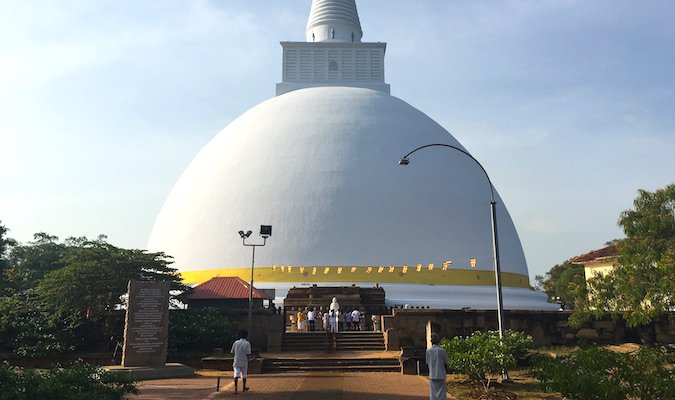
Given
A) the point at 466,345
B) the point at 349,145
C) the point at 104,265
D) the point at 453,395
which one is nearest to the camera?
the point at 453,395

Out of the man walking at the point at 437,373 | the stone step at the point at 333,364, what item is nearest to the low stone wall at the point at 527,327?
the stone step at the point at 333,364

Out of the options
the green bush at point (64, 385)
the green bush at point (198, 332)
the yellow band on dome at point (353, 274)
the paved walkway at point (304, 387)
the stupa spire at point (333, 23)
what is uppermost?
the stupa spire at point (333, 23)

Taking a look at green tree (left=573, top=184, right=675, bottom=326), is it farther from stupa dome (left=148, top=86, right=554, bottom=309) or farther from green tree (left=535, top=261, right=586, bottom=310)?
stupa dome (left=148, top=86, right=554, bottom=309)

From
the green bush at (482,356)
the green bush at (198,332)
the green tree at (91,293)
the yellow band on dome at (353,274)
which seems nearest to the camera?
the green bush at (482,356)

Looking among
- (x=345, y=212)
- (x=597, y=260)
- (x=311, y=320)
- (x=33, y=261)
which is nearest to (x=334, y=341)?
(x=311, y=320)

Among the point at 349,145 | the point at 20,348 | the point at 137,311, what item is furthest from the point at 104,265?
the point at 349,145

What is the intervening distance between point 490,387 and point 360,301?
12878 mm

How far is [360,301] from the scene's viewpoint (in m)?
24.8

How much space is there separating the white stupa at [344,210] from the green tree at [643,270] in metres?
10.1

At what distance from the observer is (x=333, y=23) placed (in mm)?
42312

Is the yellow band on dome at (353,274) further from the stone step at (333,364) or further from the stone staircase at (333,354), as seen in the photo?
the stone step at (333,364)

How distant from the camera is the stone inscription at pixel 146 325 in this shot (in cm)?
1469

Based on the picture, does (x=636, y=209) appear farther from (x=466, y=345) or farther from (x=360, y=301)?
(x=360, y=301)

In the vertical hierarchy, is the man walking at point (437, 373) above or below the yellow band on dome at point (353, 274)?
below
